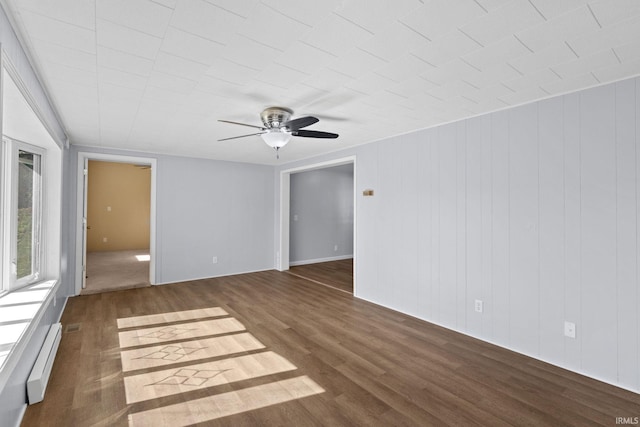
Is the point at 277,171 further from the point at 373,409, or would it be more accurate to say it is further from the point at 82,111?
the point at 373,409

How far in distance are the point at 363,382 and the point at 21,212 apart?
3748 millimetres

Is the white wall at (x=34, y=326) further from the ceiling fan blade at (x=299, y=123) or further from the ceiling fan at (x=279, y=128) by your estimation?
the ceiling fan blade at (x=299, y=123)

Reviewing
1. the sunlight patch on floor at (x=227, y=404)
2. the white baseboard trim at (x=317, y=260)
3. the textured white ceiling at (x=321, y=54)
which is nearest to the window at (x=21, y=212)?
the textured white ceiling at (x=321, y=54)

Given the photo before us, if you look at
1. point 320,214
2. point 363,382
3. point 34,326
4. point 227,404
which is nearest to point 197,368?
point 227,404

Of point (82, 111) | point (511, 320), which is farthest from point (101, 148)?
point (511, 320)

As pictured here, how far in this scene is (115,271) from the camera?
621cm

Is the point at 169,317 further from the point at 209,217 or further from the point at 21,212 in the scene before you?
the point at 209,217

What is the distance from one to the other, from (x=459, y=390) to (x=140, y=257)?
313 inches

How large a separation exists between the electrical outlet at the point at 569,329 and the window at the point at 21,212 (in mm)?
5060

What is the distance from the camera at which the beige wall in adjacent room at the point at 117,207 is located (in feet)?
28.5

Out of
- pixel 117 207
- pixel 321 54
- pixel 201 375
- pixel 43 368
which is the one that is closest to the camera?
pixel 321 54

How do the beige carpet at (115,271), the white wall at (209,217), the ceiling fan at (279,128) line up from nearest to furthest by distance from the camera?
the ceiling fan at (279,128)
the beige carpet at (115,271)
the white wall at (209,217)

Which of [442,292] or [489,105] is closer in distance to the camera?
[489,105]

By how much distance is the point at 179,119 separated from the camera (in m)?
3.37
